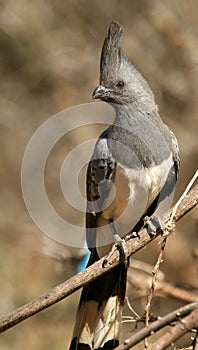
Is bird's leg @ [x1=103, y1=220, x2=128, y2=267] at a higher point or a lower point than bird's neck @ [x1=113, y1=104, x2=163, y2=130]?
lower

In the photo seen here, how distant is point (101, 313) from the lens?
13.6ft

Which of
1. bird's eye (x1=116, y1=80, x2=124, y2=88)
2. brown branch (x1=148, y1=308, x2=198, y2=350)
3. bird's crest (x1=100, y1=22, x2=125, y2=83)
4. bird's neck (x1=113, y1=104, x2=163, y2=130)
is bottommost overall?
brown branch (x1=148, y1=308, x2=198, y2=350)

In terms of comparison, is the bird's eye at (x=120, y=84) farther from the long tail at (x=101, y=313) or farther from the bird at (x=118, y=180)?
the long tail at (x=101, y=313)

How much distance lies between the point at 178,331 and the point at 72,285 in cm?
99

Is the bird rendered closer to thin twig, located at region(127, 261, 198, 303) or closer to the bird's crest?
the bird's crest

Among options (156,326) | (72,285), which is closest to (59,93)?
(72,285)

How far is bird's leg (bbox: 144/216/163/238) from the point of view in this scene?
3.63 metres

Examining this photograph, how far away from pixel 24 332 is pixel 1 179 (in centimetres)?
134

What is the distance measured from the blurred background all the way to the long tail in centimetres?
79

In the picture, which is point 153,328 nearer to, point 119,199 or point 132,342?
point 132,342

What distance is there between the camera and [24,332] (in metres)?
6.01

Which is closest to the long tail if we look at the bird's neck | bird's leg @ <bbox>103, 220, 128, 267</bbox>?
bird's leg @ <bbox>103, 220, 128, 267</bbox>

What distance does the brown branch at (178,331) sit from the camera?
2238 millimetres

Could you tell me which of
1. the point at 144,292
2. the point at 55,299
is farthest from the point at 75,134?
the point at 55,299
